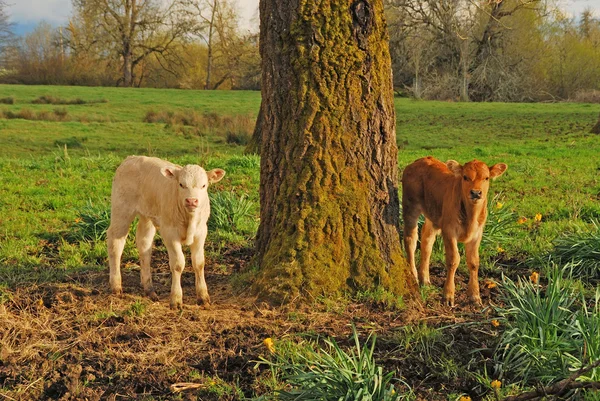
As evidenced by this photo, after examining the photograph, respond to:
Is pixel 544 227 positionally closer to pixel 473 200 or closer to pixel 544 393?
pixel 473 200

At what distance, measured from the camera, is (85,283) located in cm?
591

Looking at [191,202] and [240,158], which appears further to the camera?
[240,158]

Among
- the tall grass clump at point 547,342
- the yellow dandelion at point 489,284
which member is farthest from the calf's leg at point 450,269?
the tall grass clump at point 547,342

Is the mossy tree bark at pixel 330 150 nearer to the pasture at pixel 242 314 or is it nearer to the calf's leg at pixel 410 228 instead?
the pasture at pixel 242 314

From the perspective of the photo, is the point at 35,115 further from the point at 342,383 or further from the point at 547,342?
the point at 547,342

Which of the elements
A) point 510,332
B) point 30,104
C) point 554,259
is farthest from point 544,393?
point 30,104

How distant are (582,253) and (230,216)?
4295 millimetres

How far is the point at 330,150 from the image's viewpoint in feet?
17.0

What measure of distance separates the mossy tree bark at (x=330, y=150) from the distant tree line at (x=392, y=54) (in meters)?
33.9

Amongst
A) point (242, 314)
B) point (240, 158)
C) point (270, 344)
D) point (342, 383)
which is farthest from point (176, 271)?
point (240, 158)

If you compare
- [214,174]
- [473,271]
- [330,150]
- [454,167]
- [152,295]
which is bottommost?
[152,295]

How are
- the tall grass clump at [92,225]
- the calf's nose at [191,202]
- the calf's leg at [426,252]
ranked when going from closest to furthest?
1. the calf's nose at [191,202]
2. the calf's leg at [426,252]
3. the tall grass clump at [92,225]

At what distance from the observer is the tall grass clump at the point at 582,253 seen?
594cm

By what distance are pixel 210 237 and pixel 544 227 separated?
14.4 ft
